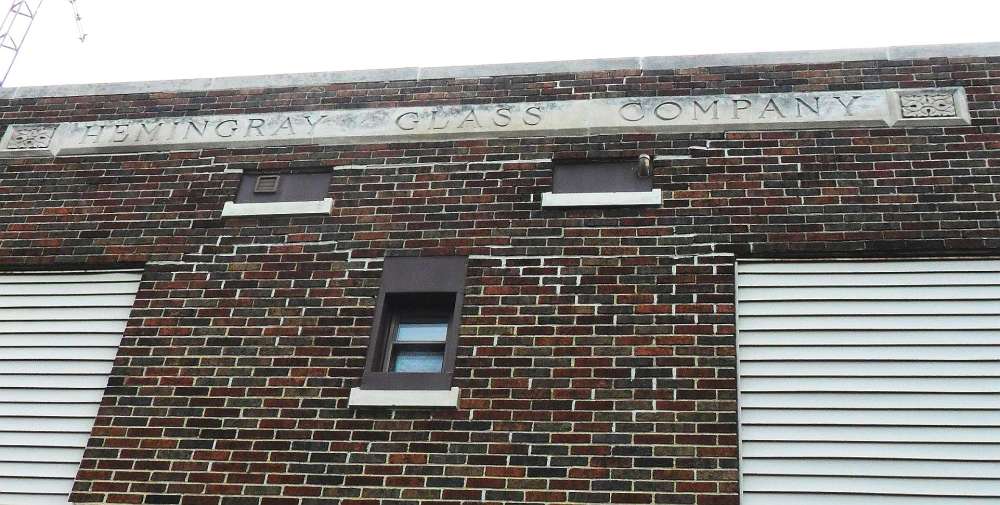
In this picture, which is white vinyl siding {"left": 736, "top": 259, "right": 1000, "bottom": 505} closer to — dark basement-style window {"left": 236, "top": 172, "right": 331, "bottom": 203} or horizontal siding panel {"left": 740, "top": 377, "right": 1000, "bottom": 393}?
horizontal siding panel {"left": 740, "top": 377, "right": 1000, "bottom": 393}

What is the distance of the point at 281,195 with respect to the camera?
9.39 metres

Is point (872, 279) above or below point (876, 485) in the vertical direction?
above

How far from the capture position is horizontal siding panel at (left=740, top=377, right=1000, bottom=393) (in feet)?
24.3

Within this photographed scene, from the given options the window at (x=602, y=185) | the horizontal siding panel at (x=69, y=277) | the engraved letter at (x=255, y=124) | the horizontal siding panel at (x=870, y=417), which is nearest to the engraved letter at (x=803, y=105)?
the window at (x=602, y=185)

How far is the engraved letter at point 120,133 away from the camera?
10023mm

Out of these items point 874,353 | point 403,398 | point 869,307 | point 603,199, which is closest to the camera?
point 874,353

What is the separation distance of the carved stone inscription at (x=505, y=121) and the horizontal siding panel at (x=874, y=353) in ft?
7.48

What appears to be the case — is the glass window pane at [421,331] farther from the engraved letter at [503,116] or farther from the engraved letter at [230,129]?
the engraved letter at [230,129]

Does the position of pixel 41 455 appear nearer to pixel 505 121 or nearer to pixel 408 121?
pixel 408 121

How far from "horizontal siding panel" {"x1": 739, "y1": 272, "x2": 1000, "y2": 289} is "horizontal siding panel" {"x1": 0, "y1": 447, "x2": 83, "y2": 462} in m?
5.70

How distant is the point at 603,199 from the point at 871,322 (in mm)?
2458

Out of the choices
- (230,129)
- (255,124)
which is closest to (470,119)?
(255,124)

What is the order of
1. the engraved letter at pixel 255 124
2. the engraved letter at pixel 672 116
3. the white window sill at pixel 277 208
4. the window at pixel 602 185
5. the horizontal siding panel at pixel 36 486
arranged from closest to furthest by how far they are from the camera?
the horizontal siding panel at pixel 36 486
the window at pixel 602 185
the white window sill at pixel 277 208
the engraved letter at pixel 672 116
the engraved letter at pixel 255 124

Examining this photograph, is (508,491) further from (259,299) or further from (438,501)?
(259,299)
